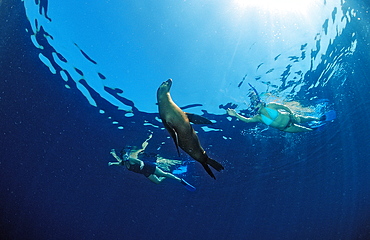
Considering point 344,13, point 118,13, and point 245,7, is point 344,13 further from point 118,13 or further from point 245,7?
point 118,13

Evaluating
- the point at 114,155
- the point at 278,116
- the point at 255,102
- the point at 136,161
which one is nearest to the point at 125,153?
the point at 136,161

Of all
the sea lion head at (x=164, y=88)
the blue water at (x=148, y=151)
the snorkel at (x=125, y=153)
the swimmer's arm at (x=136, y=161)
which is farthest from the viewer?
the swimmer's arm at (x=136, y=161)

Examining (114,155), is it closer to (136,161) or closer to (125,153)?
(125,153)

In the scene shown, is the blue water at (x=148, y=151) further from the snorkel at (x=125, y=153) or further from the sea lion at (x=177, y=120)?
the sea lion at (x=177, y=120)

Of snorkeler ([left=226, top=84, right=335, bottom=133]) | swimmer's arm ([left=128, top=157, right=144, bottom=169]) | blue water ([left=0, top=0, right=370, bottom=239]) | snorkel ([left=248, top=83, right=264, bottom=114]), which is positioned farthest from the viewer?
swimmer's arm ([left=128, top=157, right=144, bottom=169])

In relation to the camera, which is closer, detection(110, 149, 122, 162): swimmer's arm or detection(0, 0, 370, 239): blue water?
detection(0, 0, 370, 239): blue water

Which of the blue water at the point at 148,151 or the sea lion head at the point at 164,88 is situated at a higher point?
the blue water at the point at 148,151

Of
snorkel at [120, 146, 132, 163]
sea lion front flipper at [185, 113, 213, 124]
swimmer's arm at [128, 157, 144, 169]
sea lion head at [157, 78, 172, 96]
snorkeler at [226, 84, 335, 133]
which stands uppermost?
snorkeler at [226, 84, 335, 133]

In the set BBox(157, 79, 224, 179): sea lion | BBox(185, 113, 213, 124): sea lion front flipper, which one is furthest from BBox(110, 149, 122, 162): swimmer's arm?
BBox(185, 113, 213, 124): sea lion front flipper

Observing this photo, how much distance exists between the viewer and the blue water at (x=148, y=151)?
43.5 ft

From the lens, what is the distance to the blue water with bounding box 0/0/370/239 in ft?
43.5

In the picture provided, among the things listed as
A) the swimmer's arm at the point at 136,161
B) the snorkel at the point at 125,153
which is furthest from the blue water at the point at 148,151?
the swimmer's arm at the point at 136,161

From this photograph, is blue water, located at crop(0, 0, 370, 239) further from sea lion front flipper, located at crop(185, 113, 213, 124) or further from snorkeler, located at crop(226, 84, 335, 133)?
sea lion front flipper, located at crop(185, 113, 213, 124)

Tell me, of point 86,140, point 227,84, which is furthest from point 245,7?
point 86,140
